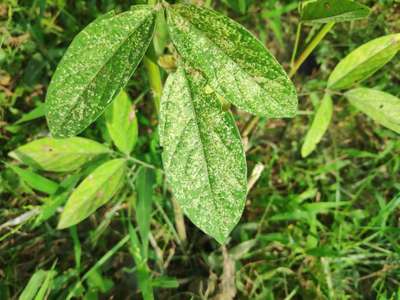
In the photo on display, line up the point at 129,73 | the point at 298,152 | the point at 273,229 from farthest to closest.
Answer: the point at 298,152
the point at 273,229
the point at 129,73

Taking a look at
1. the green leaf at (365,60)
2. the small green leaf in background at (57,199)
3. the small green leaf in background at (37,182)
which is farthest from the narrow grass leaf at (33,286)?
the green leaf at (365,60)

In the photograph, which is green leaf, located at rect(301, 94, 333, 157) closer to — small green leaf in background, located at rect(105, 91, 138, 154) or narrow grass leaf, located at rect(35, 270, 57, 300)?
small green leaf in background, located at rect(105, 91, 138, 154)

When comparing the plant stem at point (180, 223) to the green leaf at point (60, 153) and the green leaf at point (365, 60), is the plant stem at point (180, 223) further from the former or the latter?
the green leaf at point (365, 60)

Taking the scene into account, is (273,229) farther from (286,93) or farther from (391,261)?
(286,93)

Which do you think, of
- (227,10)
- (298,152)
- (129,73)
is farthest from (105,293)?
(227,10)

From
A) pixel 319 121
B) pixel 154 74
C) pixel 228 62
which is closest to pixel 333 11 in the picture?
Result: pixel 228 62
